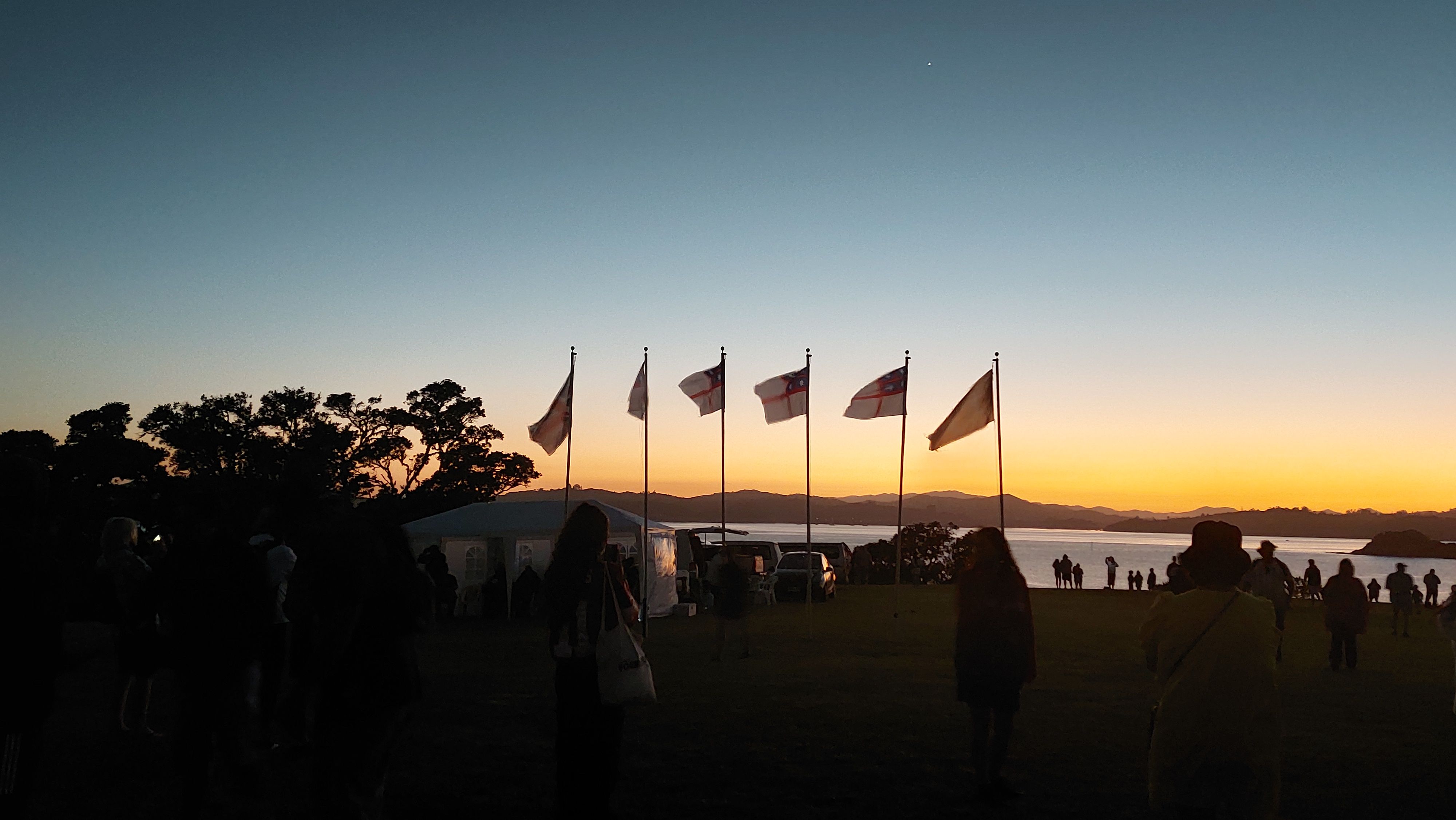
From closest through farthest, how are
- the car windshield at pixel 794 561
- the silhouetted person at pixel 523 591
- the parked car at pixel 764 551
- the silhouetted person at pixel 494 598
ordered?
the silhouetted person at pixel 523 591 → the silhouetted person at pixel 494 598 → the car windshield at pixel 794 561 → the parked car at pixel 764 551

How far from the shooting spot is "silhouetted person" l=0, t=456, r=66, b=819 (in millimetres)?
3150

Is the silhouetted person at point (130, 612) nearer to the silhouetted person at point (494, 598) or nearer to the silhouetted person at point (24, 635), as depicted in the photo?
the silhouetted person at point (24, 635)

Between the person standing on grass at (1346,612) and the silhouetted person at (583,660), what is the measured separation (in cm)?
1244

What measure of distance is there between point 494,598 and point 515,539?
1.40m

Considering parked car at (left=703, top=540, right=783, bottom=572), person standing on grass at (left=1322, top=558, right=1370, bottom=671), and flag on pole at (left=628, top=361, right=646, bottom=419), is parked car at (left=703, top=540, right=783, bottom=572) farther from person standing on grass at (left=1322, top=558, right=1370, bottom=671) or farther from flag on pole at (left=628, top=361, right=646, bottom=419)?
person standing on grass at (left=1322, top=558, right=1370, bottom=671)

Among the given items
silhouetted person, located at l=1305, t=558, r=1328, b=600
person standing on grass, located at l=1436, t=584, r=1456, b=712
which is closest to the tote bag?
person standing on grass, located at l=1436, t=584, r=1456, b=712

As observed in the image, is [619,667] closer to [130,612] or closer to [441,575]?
Answer: [130,612]

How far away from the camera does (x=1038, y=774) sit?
7570mm

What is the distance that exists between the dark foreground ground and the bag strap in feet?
8.28

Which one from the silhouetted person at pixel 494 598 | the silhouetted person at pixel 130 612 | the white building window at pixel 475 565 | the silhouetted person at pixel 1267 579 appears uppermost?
the silhouetted person at pixel 130 612

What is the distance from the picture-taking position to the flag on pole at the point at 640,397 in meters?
21.3

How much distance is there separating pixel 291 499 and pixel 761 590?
25.4 m

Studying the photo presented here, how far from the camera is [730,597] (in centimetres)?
1555

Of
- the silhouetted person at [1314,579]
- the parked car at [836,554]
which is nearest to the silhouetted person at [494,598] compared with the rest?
the parked car at [836,554]
